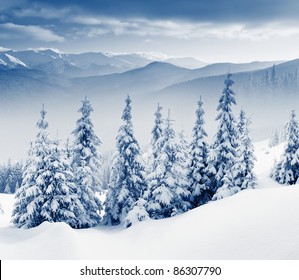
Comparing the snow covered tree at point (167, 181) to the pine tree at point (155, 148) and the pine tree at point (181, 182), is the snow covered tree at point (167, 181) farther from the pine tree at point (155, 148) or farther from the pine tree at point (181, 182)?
the pine tree at point (155, 148)

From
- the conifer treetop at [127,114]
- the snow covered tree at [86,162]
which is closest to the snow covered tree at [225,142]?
the conifer treetop at [127,114]

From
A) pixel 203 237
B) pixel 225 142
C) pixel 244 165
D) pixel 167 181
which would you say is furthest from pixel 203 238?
pixel 225 142

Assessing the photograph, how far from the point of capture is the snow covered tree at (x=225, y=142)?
2820 cm

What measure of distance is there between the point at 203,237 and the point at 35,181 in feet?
57.3

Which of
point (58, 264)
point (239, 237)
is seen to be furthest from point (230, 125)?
point (58, 264)

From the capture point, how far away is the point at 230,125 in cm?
2883

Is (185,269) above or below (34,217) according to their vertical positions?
above

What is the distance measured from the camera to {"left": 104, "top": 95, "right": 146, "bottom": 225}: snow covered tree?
29250 mm

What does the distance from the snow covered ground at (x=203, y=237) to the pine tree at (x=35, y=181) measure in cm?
474

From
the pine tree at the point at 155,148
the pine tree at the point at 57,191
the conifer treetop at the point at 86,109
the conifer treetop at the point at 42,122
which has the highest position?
the conifer treetop at the point at 86,109

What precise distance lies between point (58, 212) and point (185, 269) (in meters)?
17.7

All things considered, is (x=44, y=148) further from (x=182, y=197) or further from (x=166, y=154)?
(x=182, y=197)

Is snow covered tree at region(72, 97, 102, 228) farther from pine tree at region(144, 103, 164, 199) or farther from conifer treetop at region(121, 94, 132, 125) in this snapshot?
pine tree at region(144, 103, 164, 199)

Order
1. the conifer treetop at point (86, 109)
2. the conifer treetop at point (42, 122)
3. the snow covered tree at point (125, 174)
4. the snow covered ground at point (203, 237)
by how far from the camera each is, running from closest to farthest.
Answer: the snow covered ground at point (203, 237) < the conifer treetop at point (42, 122) < the conifer treetop at point (86, 109) < the snow covered tree at point (125, 174)
